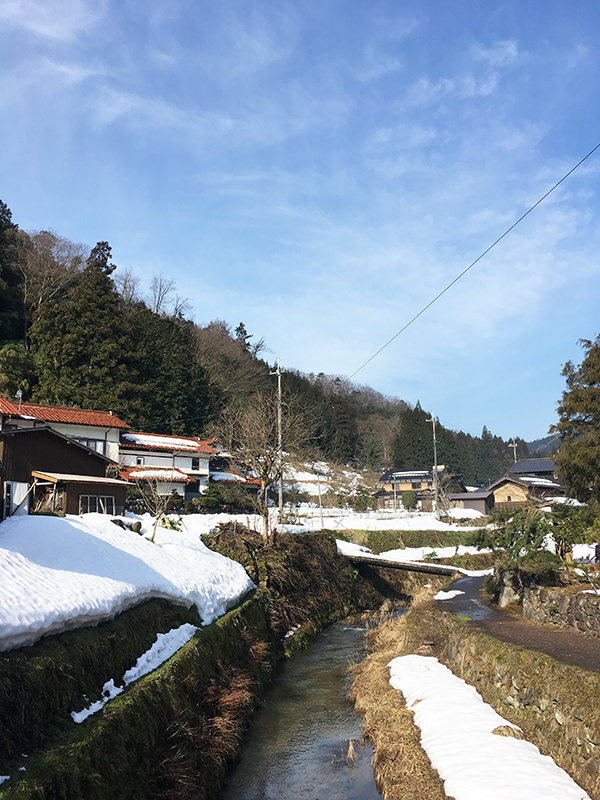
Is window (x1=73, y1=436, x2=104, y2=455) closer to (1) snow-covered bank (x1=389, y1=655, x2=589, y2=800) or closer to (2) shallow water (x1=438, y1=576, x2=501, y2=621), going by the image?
(2) shallow water (x1=438, y1=576, x2=501, y2=621)

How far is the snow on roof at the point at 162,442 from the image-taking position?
1577 inches

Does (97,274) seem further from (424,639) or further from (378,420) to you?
(378,420)

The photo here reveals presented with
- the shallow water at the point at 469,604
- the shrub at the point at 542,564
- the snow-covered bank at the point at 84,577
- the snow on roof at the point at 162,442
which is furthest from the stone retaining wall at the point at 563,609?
the snow on roof at the point at 162,442

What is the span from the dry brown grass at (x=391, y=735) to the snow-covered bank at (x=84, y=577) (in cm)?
457

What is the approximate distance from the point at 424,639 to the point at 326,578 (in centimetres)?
1155

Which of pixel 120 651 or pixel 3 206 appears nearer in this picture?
pixel 120 651

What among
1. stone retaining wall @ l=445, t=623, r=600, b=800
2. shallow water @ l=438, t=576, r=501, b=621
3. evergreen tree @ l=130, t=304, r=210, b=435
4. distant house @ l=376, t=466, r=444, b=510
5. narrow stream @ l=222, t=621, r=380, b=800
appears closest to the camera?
stone retaining wall @ l=445, t=623, r=600, b=800

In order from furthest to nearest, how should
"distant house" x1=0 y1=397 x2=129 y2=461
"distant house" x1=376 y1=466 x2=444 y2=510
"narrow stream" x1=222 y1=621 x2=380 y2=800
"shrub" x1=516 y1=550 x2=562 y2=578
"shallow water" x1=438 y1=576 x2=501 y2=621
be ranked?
"distant house" x1=376 y1=466 x2=444 y2=510 < "distant house" x1=0 y1=397 x2=129 y2=461 < "shallow water" x1=438 y1=576 x2=501 y2=621 < "shrub" x1=516 y1=550 x2=562 y2=578 < "narrow stream" x1=222 y1=621 x2=380 y2=800

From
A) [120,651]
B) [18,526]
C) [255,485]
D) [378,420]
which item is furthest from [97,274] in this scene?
[378,420]

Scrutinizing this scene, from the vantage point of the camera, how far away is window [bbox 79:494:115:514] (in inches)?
973

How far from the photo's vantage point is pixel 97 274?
4588cm

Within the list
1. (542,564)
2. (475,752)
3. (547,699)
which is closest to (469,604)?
(542,564)

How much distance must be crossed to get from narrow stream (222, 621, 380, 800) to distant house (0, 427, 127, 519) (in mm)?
12592

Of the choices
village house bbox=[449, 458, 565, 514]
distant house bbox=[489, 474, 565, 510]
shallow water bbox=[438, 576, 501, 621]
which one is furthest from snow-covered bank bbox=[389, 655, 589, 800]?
distant house bbox=[489, 474, 565, 510]
